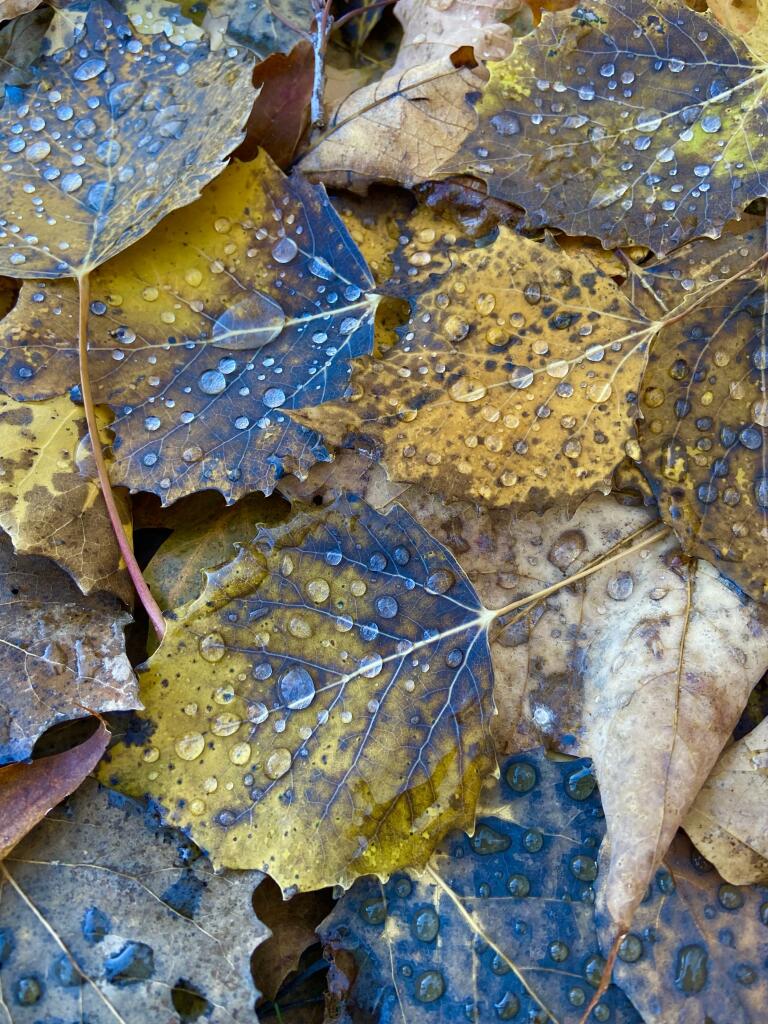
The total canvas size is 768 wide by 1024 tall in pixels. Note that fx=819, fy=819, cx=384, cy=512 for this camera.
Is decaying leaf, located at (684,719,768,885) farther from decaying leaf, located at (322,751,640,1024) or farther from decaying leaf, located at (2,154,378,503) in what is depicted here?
decaying leaf, located at (2,154,378,503)

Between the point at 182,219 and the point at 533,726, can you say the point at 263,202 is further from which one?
the point at 533,726

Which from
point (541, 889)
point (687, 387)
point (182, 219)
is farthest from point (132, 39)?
point (541, 889)

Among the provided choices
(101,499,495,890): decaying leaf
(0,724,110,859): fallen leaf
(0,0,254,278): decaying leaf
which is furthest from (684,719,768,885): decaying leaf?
(0,0,254,278): decaying leaf

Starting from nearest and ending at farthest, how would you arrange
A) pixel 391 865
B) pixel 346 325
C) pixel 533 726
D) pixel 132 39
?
pixel 391 865 → pixel 533 726 → pixel 346 325 → pixel 132 39

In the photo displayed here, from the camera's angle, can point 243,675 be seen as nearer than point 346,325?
Yes

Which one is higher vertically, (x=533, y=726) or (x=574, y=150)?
(x=574, y=150)

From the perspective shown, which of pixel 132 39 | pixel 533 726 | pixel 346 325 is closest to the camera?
pixel 533 726

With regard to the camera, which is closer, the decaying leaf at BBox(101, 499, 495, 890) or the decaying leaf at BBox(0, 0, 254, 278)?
the decaying leaf at BBox(101, 499, 495, 890)

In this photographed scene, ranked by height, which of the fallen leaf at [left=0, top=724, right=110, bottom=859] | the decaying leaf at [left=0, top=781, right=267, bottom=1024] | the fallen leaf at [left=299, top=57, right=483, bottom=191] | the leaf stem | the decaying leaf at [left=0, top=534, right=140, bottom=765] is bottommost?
the decaying leaf at [left=0, top=781, right=267, bottom=1024]

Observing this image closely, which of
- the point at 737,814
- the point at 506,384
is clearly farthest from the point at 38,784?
the point at 737,814
